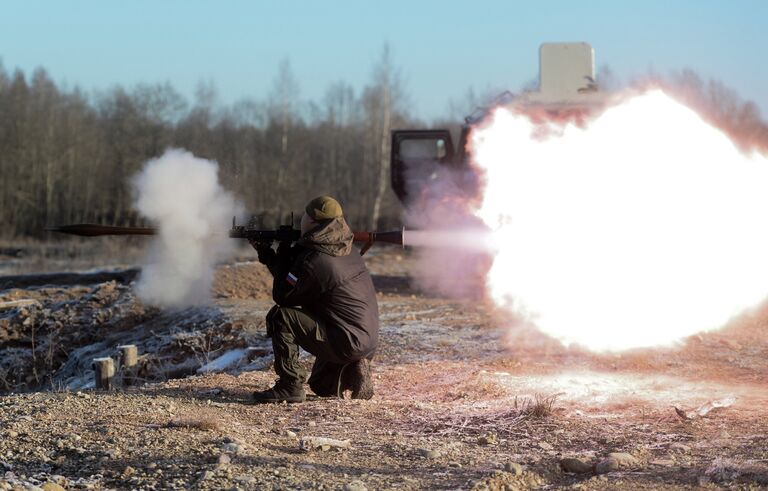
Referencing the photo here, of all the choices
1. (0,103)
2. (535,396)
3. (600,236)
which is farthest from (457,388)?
(0,103)

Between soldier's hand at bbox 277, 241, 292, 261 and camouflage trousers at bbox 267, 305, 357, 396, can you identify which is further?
soldier's hand at bbox 277, 241, 292, 261

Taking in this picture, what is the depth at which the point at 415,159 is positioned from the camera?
17.4 meters

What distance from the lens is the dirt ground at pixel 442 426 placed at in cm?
543

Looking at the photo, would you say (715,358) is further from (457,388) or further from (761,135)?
(761,135)

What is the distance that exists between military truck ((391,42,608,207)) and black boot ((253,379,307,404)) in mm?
9012

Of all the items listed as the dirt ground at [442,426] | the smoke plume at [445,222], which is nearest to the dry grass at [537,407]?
the dirt ground at [442,426]

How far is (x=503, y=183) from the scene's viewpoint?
10.8 metres

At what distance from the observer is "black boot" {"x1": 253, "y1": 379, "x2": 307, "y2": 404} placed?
24.7ft

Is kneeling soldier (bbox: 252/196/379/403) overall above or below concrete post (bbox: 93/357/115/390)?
above

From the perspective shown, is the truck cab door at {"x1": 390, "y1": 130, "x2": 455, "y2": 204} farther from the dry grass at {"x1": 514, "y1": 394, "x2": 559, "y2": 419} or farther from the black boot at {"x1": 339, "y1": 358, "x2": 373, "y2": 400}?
the dry grass at {"x1": 514, "y1": 394, "x2": 559, "y2": 419}

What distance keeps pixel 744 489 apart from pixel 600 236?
17.0ft

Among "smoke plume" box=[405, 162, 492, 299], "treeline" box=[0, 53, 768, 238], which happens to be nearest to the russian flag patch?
"smoke plume" box=[405, 162, 492, 299]

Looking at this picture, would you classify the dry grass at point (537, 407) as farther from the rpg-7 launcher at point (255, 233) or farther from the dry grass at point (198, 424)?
the dry grass at point (198, 424)

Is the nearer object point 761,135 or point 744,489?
point 744,489
